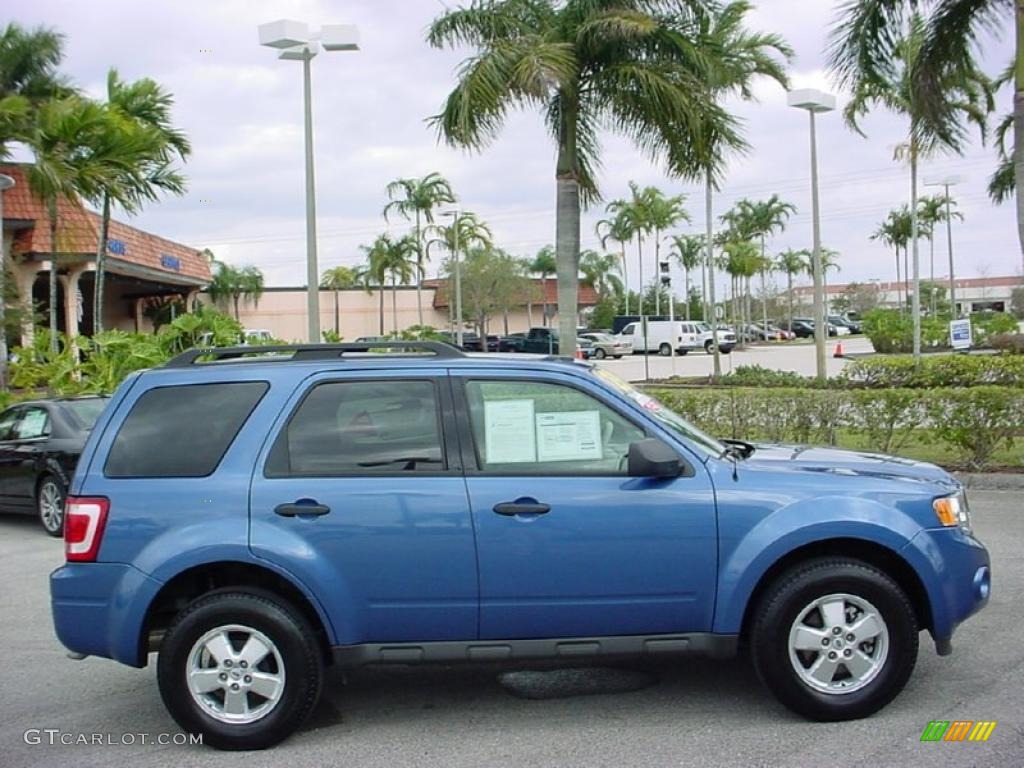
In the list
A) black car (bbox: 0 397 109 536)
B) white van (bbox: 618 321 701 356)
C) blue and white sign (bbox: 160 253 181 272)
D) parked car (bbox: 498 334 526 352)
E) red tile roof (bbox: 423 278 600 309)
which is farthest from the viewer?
red tile roof (bbox: 423 278 600 309)

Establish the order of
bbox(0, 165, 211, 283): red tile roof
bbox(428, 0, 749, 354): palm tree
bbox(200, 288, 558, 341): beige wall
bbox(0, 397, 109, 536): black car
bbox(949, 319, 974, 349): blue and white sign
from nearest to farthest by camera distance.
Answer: bbox(0, 397, 109, 536): black car < bbox(428, 0, 749, 354): palm tree < bbox(949, 319, 974, 349): blue and white sign < bbox(0, 165, 211, 283): red tile roof < bbox(200, 288, 558, 341): beige wall

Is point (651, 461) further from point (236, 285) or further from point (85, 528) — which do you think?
point (236, 285)

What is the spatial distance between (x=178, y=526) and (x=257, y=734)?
39.9 inches

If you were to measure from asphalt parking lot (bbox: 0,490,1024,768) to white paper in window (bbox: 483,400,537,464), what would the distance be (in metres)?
1.05

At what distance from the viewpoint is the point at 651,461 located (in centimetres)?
464

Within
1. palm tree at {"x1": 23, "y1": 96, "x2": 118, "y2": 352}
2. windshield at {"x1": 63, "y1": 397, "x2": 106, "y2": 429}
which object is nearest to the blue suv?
windshield at {"x1": 63, "y1": 397, "x2": 106, "y2": 429}

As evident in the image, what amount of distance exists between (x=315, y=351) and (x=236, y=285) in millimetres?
64982

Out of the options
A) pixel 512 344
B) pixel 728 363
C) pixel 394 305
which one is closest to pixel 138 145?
pixel 728 363

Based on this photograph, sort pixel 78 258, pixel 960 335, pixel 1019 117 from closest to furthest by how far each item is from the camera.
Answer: pixel 1019 117, pixel 960 335, pixel 78 258

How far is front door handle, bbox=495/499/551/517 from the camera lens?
15.3 feet

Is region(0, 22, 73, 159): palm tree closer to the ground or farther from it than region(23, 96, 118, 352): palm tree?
farther from it

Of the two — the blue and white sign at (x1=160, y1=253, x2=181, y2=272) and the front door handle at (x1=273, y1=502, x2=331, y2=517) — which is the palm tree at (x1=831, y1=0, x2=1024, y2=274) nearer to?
the front door handle at (x1=273, y1=502, x2=331, y2=517)

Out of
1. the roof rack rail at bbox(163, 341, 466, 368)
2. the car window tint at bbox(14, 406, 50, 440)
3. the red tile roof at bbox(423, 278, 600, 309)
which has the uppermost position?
the red tile roof at bbox(423, 278, 600, 309)

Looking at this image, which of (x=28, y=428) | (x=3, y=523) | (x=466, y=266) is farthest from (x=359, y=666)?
(x=466, y=266)
